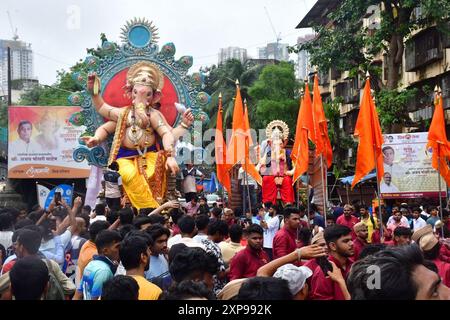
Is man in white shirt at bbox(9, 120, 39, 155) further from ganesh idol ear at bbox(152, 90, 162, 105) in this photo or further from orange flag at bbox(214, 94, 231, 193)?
orange flag at bbox(214, 94, 231, 193)

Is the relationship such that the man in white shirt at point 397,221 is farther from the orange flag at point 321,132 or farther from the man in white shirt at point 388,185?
the man in white shirt at point 388,185

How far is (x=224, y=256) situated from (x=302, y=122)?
5855 millimetres

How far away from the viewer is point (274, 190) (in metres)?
16.6

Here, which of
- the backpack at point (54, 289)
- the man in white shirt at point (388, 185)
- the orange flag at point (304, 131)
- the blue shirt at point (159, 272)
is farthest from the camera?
the man in white shirt at point (388, 185)

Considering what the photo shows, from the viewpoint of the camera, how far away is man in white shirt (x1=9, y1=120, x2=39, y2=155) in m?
26.0

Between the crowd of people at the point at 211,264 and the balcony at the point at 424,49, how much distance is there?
18908 mm

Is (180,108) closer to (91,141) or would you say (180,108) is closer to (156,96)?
(156,96)

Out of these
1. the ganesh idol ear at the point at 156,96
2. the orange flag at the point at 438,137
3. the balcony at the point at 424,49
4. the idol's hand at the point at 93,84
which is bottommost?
the orange flag at the point at 438,137

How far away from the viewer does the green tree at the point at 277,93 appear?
30844 mm

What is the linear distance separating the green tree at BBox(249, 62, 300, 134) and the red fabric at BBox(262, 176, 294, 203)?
1422cm

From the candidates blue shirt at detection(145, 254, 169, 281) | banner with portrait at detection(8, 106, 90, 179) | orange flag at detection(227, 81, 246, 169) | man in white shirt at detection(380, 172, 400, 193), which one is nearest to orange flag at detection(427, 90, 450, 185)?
orange flag at detection(227, 81, 246, 169)

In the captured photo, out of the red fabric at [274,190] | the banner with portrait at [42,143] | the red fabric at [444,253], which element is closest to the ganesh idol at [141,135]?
the red fabric at [274,190]

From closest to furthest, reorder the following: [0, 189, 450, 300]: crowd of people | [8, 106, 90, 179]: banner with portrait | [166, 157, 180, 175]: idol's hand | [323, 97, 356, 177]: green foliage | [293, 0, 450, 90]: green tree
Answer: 1. [0, 189, 450, 300]: crowd of people
2. [166, 157, 180, 175]: idol's hand
3. [293, 0, 450, 90]: green tree
4. [8, 106, 90, 179]: banner with portrait
5. [323, 97, 356, 177]: green foliage
